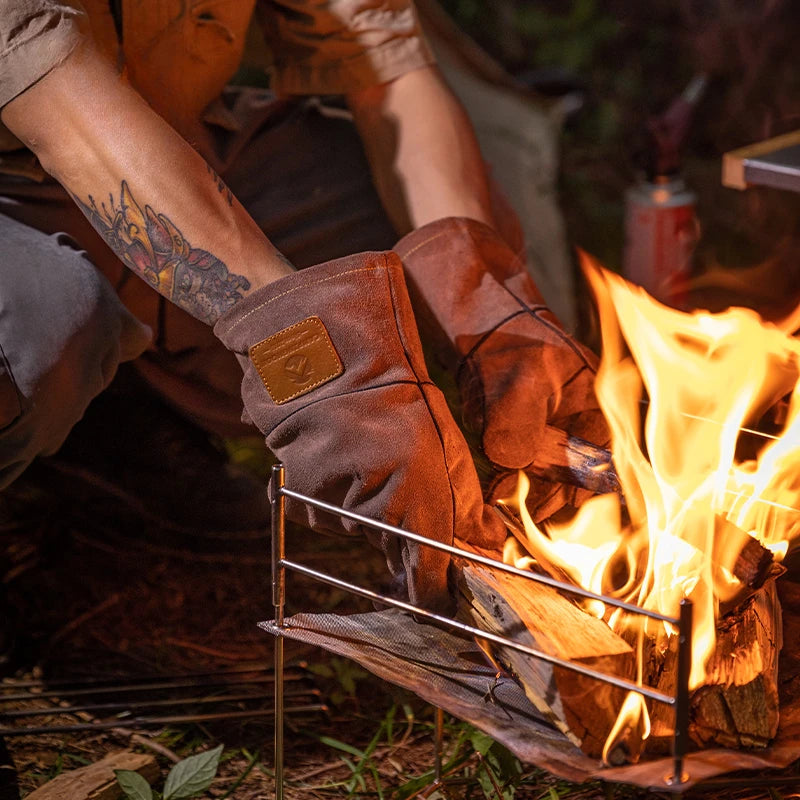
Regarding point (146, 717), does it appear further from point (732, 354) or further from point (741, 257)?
point (741, 257)

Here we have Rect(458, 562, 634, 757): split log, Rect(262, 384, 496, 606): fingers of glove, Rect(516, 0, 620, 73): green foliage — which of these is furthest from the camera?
Rect(516, 0, 620, 73): green foliage

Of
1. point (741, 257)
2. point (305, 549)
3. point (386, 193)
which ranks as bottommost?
point (741, 257)

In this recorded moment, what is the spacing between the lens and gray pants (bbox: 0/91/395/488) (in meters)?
1.37

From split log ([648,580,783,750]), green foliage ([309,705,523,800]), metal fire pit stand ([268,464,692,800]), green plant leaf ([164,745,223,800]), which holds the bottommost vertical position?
green foliage ([309,705,523,800])

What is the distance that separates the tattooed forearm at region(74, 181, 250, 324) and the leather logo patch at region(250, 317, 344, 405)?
138 millimetres

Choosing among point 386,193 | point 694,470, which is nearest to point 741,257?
point 386,193

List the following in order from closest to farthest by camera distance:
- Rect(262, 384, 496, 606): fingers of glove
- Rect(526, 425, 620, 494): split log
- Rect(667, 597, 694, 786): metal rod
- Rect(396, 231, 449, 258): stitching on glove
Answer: Rect(667, 597, 694, 786): metal rod < Rect(262, 384, 496, 606): fingers of glove < Rect(526, 425, 620, 494): split log < Rect(396, 231, 449, 258): stitching on glove

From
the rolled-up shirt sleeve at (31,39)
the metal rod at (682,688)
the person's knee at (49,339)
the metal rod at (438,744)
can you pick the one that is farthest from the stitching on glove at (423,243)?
the metal rod at (682,688)

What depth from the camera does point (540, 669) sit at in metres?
1.01

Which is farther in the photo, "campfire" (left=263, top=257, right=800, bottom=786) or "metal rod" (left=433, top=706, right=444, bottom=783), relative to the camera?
"metal rod" (left=433, top=706, right=444, bottom=783)

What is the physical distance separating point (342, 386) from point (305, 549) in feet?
2.76

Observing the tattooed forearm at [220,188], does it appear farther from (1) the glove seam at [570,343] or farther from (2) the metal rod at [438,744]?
(2) the metal rod at [438,744]

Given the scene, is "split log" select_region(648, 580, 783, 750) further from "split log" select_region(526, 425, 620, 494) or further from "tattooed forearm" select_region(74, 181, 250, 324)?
"tattooed forearm" select_region(74, 181, 250, 324)

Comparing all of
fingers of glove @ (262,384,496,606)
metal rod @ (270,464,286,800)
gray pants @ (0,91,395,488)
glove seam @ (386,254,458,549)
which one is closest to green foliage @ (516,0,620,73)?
gray pants @ (0,91,395,488)
